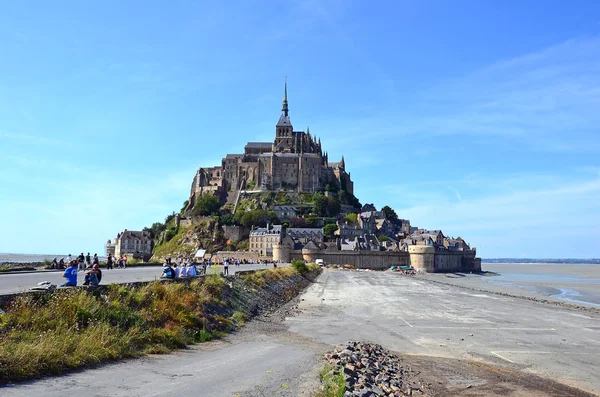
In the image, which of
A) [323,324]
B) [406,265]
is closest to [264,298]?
[323,324]

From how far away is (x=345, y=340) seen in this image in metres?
17.6

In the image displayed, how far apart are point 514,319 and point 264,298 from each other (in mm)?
13467

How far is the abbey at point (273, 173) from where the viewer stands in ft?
402

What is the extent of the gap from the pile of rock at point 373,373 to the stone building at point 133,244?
4092 inches

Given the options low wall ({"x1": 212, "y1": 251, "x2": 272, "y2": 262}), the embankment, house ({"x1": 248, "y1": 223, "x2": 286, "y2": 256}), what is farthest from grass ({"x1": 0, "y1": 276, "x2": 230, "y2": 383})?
house ({"x1": 248, "y1": 223, "x2": 286, "y2": 256})

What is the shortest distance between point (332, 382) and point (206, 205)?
350 ft

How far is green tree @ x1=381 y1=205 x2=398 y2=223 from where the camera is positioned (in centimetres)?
13141

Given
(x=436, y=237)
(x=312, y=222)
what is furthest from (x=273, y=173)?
(x=436, y=237)

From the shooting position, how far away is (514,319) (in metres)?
25.5

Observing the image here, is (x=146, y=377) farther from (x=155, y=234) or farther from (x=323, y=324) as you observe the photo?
(x=155, y=234)

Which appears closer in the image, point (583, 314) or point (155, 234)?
point (583, 314)

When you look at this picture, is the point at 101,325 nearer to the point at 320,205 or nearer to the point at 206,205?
the point at 320,205

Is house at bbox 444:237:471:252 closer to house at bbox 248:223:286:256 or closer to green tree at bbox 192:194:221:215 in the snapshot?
house at bbox 248:223:286:256

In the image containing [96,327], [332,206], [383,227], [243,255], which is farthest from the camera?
[383,227]
